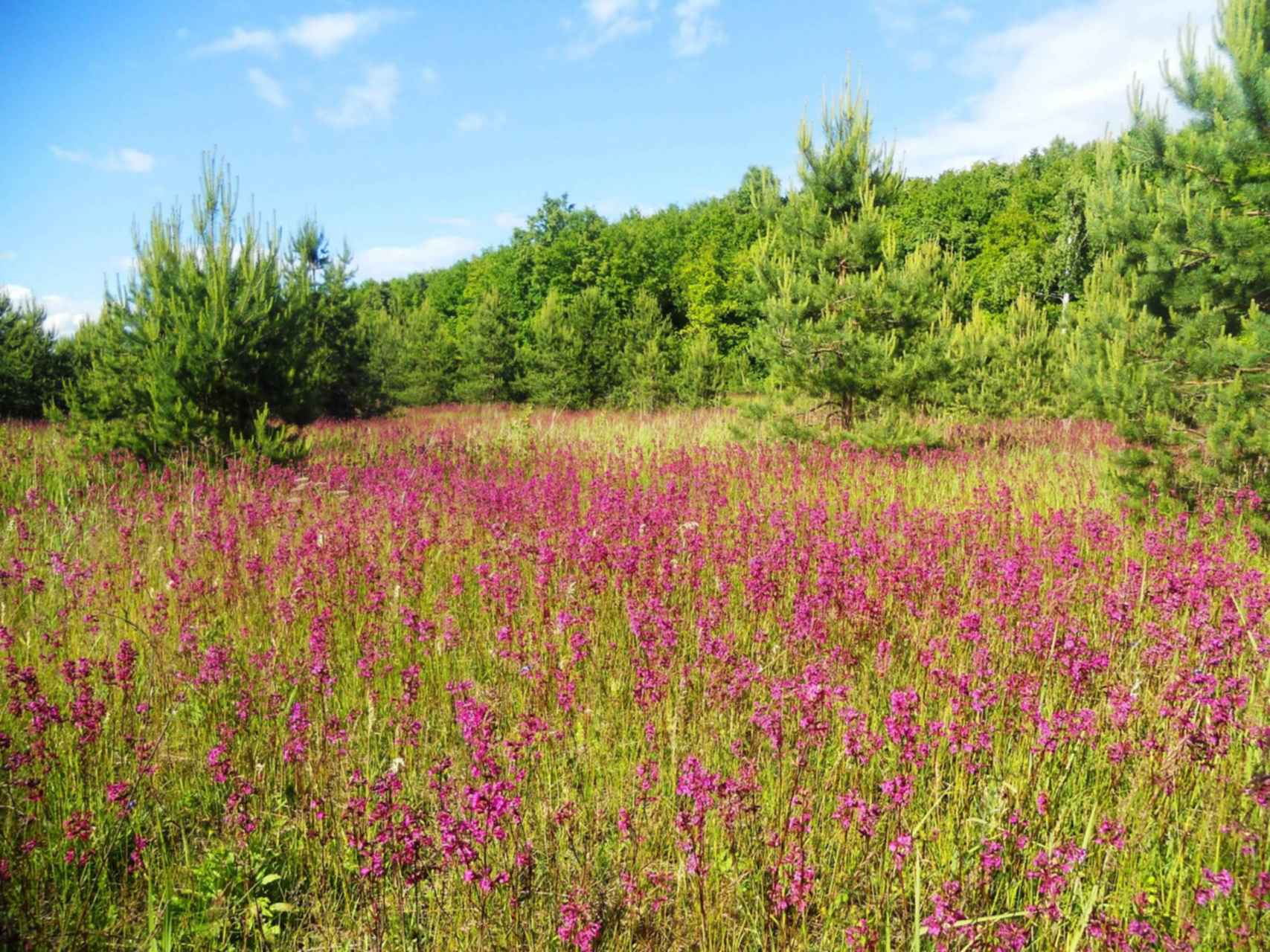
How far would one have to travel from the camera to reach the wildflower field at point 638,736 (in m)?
1.92

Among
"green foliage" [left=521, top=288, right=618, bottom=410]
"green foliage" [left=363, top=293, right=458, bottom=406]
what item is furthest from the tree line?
"green foliage" [left=363, top=293, right=458, bottom=406]

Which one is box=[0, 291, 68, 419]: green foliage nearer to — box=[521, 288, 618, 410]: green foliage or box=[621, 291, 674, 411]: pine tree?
box=[521, 288, 618, 410]: green foliage

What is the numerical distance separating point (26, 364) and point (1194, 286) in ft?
75.5

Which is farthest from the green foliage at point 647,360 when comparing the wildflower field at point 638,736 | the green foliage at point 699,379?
the wildflower field at point 638,736

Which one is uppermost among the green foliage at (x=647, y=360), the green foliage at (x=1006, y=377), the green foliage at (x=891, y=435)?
the green foliage at (x=647, y=360)

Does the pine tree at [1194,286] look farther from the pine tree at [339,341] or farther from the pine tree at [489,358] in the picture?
the pine tree at [489,358]

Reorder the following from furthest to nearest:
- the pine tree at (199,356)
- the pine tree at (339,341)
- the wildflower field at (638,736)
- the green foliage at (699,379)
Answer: the green foliage at (699,379) < the pine tree at (339,341) < the pine tree at (199,356) < the wildflower field at (638,736)

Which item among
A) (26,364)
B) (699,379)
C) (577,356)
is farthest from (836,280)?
(26,364)

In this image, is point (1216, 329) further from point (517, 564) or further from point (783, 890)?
point (783, 890)

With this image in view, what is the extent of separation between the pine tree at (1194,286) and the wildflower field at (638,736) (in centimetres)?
74

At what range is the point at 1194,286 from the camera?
6.21m

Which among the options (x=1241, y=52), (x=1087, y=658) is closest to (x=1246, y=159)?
(x=1241, y=52)

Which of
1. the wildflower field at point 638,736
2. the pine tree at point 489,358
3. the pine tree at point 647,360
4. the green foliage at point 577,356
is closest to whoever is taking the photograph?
the wildflower field at point 638,736

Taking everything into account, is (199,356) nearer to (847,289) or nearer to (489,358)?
(847,289)
